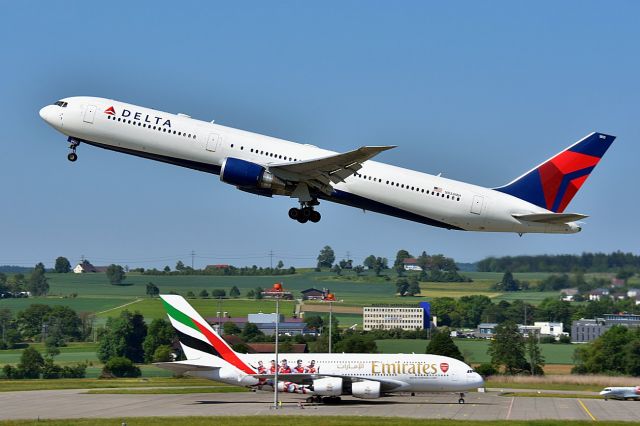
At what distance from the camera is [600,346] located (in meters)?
99.7

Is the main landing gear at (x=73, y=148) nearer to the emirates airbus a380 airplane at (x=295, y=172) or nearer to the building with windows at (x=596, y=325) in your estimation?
the emirates airbus a380 airplane at (x=295, y=172)

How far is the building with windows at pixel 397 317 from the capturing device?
131750 millimetres

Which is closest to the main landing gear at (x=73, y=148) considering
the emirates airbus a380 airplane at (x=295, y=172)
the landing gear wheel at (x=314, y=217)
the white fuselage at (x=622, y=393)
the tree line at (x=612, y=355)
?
the emirates airbus a380 airplane at (x=295, y=172)

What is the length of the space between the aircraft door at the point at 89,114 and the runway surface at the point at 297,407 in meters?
16.2

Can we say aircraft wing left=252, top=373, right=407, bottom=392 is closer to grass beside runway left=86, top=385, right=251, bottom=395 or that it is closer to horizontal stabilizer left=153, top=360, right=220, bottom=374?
horizontal stabilizer left=153, top=360, right=220, bottom=374

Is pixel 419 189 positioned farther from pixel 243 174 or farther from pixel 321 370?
pixel 321 370

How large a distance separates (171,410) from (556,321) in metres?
78.9

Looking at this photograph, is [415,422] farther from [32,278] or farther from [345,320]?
[32,278]

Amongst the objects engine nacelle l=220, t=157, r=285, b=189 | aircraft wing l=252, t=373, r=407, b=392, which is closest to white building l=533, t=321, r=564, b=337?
aircraft wing l=252, t=373, r=407, b=392

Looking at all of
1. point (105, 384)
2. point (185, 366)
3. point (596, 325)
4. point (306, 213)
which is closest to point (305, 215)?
point (306, 213)

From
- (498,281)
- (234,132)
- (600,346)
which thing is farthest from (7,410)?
(498,281)

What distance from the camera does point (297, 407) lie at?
61500mm

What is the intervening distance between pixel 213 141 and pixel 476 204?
15180 millimetres

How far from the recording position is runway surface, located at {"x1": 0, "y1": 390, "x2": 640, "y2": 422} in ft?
189
